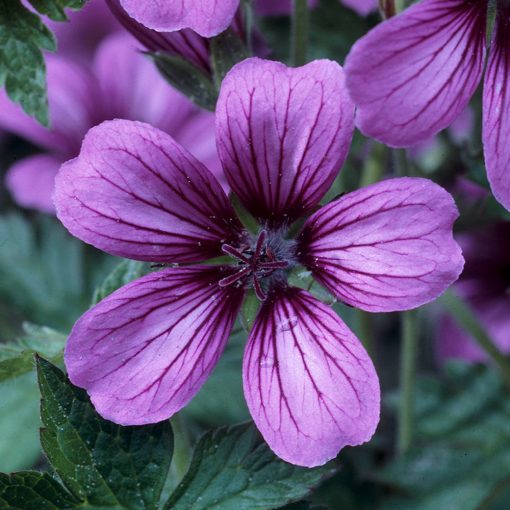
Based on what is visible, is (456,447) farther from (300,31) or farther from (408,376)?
(300,31)

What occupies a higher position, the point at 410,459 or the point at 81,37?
the point at 81,37

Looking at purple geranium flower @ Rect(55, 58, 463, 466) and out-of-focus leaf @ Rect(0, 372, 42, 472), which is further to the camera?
out-of-focus leaf @ Rect(0, 372, 42, 472)

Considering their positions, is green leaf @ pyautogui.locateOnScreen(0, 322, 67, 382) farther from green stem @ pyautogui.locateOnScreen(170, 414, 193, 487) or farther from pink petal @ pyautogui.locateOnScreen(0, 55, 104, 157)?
pink petal @ pyautogui.locateOnScreen(0, 55, 104, 157)

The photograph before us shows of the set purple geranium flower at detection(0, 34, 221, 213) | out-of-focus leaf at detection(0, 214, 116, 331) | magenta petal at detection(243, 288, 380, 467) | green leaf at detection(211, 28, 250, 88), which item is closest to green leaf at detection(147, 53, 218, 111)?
green leaf at detection(211, 28, 250, 88)

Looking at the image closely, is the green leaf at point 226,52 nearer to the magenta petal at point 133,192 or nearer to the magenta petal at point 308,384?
the magenta petal at point 133,192

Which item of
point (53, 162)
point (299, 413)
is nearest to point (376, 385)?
point (299, 413)

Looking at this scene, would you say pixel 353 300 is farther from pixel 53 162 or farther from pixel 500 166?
pixel 53 162
